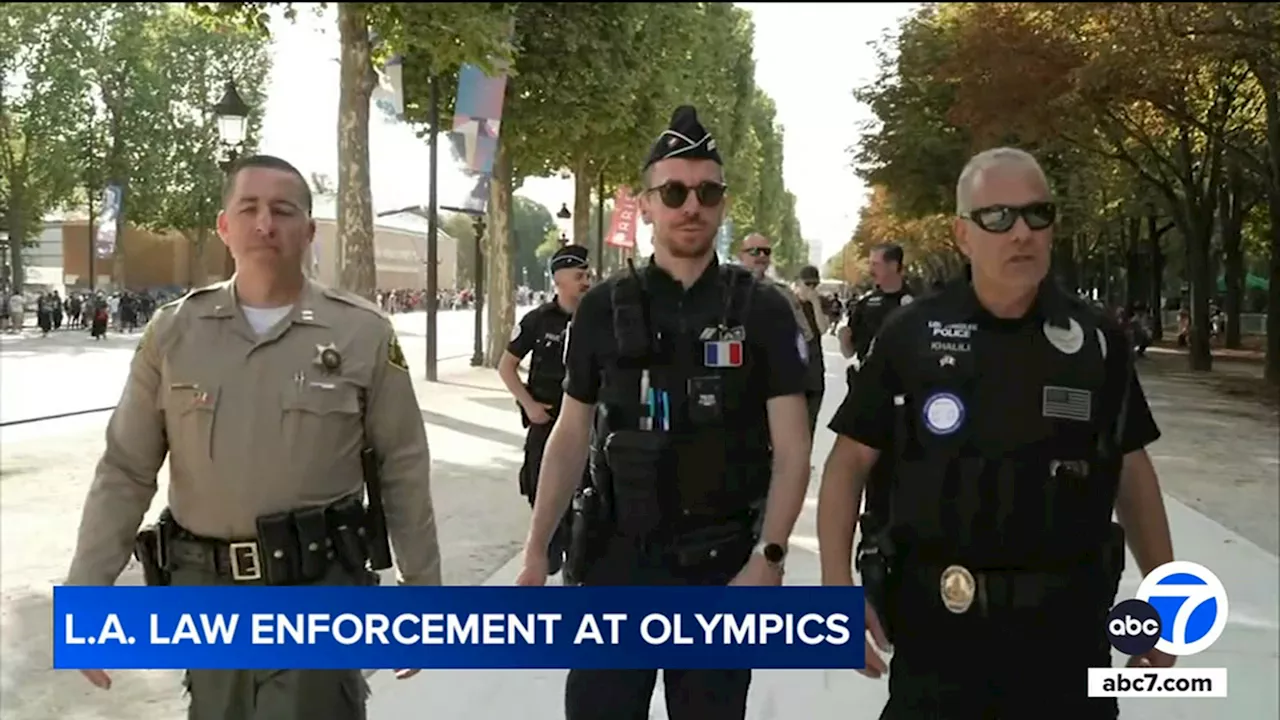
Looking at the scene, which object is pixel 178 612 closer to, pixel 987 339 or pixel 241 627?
pixel 241 627

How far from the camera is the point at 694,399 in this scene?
3.14 metres

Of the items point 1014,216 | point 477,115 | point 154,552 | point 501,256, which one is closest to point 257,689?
point 154,552

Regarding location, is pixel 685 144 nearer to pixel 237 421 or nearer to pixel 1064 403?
pixel 1064 403

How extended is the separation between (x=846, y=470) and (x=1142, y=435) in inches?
26.0

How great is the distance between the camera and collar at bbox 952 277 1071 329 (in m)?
2.75

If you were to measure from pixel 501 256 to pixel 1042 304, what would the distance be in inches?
881

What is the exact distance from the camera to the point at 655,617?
10.2ft

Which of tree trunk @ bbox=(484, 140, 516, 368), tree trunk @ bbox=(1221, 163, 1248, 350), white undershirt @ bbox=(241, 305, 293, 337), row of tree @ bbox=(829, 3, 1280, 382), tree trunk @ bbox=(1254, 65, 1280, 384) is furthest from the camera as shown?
tree trunk @ bbox=(1221, 163, 1248, 350)

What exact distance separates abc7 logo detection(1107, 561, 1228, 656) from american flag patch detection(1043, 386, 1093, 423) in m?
0.51

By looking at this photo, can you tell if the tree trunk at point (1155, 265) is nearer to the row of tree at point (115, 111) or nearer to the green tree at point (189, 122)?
the row of tree at point (115, 111)

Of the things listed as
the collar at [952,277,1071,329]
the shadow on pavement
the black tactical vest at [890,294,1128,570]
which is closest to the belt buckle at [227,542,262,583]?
the black tactical vest at [890,294,1128,570]

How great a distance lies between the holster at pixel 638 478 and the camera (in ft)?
10.3

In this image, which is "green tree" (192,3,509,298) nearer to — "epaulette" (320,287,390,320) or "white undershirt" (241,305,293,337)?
"epaulette" (320,287,390,320)

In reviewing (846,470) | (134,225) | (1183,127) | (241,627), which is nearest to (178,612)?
(241,627)
